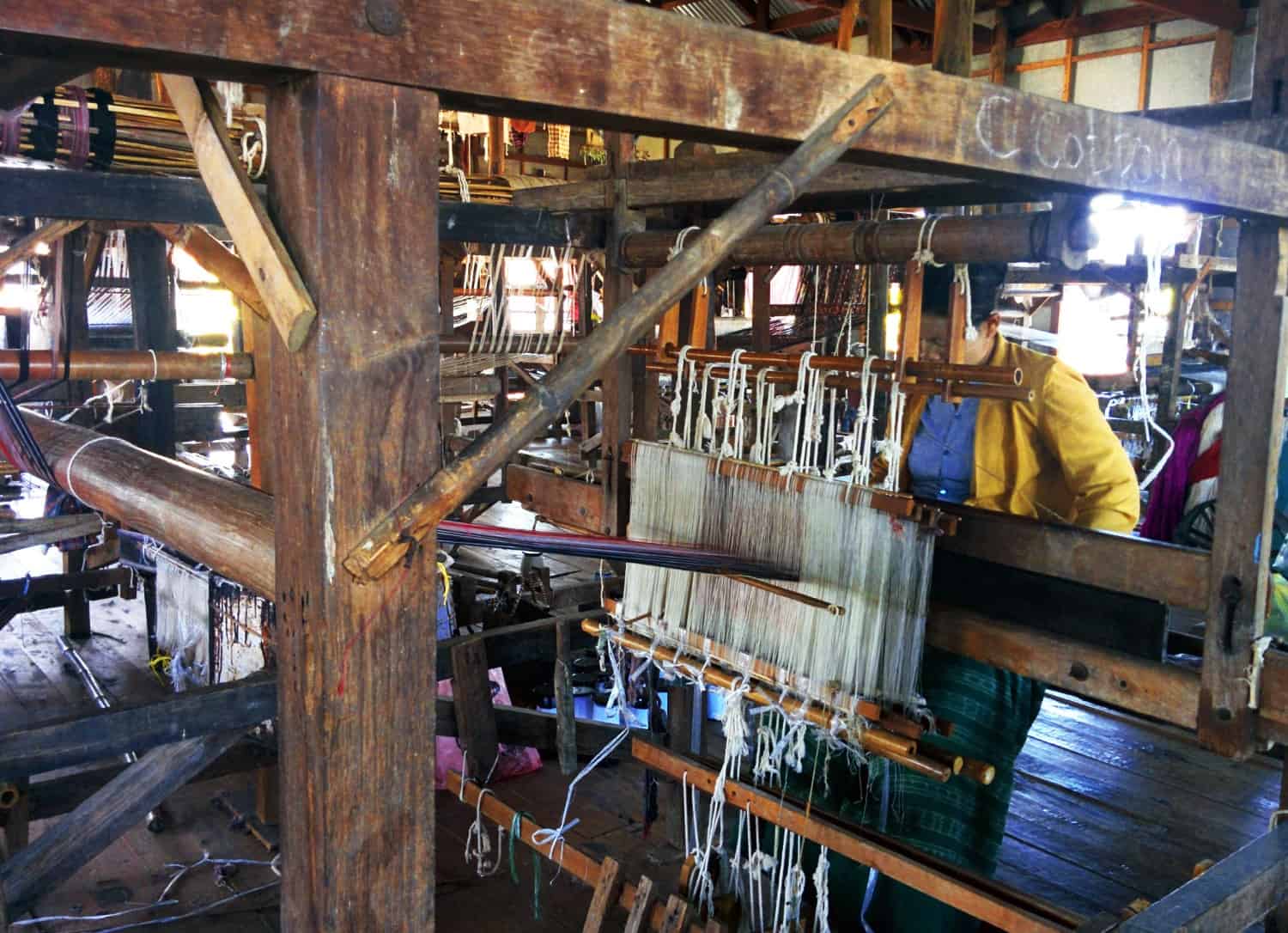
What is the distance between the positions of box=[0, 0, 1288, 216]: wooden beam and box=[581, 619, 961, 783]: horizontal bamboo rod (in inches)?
49.6

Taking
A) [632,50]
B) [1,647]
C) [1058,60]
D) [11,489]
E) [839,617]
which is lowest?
[1,647]

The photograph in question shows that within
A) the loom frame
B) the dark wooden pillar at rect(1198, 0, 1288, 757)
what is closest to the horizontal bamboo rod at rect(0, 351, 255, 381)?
the loom frame

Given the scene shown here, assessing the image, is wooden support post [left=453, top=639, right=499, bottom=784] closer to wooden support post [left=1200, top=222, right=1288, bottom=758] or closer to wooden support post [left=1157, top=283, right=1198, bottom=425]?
wooden support post [left=1200, top=222, right=1288, bottom=758]

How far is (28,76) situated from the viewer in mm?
1904

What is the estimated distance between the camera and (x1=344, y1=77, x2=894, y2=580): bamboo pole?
115 centimetres

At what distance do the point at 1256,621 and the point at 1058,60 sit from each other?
41.6ft

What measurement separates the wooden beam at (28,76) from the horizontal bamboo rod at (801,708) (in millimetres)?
1930

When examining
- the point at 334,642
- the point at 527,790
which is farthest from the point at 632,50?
the point at 527,790

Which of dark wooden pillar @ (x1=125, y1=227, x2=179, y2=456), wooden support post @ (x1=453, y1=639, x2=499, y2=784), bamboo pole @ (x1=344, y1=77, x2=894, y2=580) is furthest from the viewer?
dark wooden pillar @ (x1=125, y1=227, x2=179, y2=456)

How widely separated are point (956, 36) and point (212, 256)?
103 inches

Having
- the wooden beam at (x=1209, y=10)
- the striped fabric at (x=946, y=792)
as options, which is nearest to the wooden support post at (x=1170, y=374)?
the wooden beam at (x=1209, y=10)

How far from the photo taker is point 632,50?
1.26 meters

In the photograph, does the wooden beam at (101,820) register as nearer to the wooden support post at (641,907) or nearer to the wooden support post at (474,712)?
the wooden support post at (474,712)

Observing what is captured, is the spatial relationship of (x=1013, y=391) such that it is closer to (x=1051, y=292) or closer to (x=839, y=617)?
(x=839, y=617)
